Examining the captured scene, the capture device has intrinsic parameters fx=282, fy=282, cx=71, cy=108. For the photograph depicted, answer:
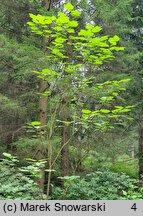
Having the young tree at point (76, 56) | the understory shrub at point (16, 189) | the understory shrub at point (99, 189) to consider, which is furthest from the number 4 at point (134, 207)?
the understory shrub at point (99, 189)

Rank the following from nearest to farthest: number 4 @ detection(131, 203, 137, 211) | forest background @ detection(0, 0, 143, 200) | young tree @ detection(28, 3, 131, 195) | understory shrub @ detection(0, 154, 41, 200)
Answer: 1. young tree @ detection(28, 3, 131, 195)
2. number 4 @ detection(131, 203, 137, 211)
3. understory shrub @ detection(0, 154, 41, 200)
4. forest background @ detection(0, 0, 143, 200)

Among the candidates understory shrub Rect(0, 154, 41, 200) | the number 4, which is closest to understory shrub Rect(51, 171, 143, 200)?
understory shrub Rect(0, 154, 41, 200)

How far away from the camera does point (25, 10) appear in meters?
7.99

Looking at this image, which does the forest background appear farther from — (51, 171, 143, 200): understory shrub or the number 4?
the number 4

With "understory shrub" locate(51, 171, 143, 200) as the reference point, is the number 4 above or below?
above

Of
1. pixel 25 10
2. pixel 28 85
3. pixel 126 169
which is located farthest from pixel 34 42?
pixel 126 169

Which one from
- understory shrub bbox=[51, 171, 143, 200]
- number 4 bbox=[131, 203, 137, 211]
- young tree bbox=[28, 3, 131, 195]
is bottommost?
understory shrub bbox=[51, 171, 143, 200]

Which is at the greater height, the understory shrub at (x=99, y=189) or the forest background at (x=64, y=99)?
the forest background at (x=64, y=99)

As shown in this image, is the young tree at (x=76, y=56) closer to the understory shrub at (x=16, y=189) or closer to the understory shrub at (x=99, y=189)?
the understory shrub at (x=16, y=189)

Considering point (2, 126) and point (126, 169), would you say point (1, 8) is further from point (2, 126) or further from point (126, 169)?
point (126, 169)

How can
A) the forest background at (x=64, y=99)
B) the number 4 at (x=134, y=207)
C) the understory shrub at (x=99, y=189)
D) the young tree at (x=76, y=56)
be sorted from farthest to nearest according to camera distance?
the understory shrub at (x=99, y=189) < the forest background at (x=64, y=99) < the number 4 at (x=134, y=207) < the young tree at (x=76, y=56)

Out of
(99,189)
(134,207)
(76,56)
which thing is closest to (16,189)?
(134,207)

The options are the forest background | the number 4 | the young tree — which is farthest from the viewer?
the forest background

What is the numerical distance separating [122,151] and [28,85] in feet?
11.7
